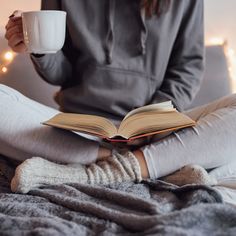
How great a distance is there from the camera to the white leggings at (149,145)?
3.10ft

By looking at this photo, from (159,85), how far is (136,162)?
13.3 inches

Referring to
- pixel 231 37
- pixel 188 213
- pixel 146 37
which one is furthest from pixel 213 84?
pixel 188 213

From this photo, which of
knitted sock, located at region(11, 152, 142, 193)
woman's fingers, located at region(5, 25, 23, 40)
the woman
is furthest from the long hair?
knitted sock, located at region(11, 152, 142, 193)

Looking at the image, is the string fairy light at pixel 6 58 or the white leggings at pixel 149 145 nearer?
the white leggings at pixel 149 145

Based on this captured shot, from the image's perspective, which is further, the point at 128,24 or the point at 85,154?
the point at 128,24

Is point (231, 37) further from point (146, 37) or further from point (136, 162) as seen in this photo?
point (136, 162)

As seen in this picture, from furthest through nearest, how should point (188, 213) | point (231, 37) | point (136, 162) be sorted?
1. point (231, 37)
2. point (136, 162)
3. point (188, 213)

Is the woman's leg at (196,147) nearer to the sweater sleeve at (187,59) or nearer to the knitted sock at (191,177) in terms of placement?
the knitted sock at (191,177)

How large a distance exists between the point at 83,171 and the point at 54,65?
1.06 feet

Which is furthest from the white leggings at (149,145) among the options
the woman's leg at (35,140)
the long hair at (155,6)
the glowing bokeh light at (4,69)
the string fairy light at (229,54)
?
the string fairy light at (229,54)

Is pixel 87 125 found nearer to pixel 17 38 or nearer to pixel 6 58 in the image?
pixel 17 38

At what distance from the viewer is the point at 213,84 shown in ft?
4.81

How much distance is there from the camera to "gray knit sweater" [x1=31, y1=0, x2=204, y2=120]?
45.3 inches

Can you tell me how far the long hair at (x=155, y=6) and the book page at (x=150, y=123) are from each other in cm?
33
